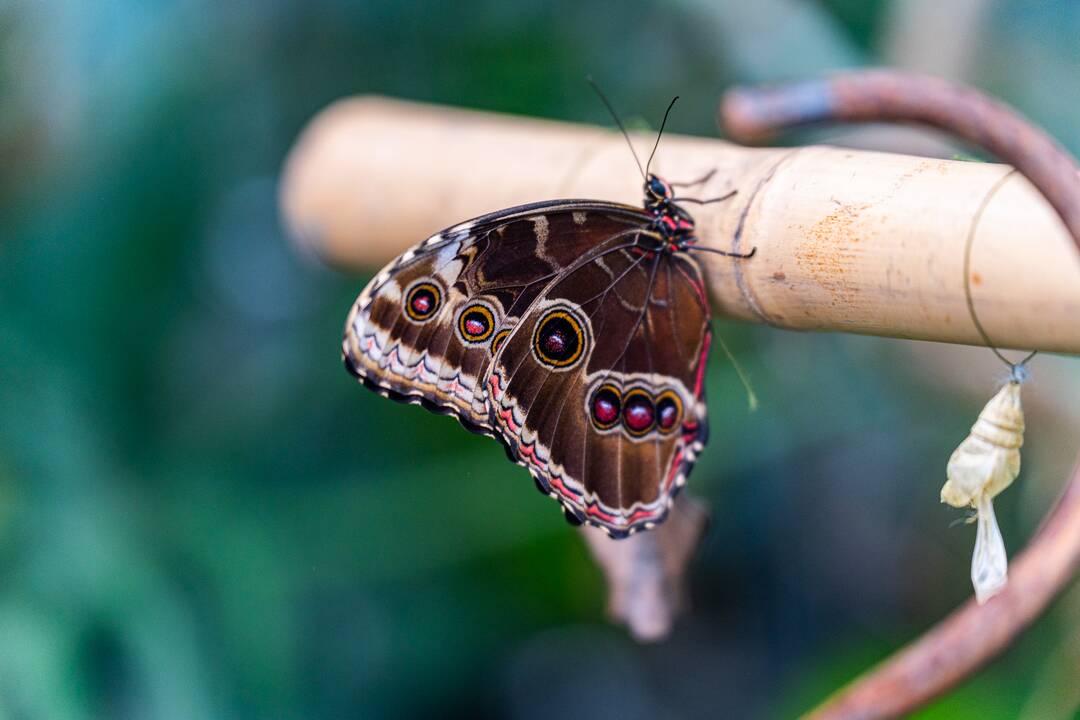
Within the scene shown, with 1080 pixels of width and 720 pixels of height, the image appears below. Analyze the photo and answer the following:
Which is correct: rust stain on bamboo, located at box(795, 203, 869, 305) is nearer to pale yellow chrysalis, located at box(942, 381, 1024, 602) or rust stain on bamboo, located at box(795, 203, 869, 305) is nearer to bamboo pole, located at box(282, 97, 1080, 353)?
bamboo pole, located at box(282, 97, 1080, 353)

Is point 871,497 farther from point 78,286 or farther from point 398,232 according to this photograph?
point 78,286

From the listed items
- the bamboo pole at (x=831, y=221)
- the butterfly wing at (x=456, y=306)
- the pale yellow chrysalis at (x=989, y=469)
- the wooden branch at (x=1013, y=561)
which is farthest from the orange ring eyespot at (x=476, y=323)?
the pale yellow chrysalis at (x=989, y=469)

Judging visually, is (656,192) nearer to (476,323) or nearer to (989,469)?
(476,323)

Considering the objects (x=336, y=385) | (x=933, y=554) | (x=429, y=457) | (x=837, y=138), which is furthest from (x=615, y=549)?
(x=933, y=554)

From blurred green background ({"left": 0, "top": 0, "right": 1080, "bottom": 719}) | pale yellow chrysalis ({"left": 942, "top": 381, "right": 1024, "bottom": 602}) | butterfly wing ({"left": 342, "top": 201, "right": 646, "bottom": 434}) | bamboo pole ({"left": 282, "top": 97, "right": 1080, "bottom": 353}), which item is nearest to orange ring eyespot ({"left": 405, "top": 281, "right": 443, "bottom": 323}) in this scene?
butterfly wing ({"left": 342, "top": 201, "right": 646, "bottom": 434})

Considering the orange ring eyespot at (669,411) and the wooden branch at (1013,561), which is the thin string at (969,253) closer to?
the wooden branch at (1013,561)
